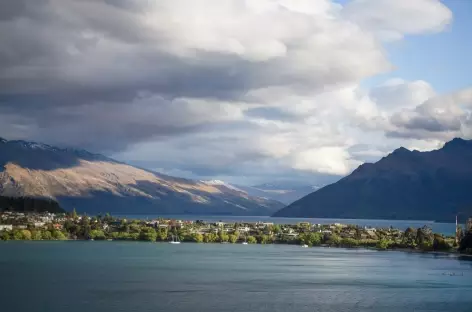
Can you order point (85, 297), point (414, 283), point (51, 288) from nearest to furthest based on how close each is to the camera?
1. point (85, 297)
2. point (51, 288)
3. point (414, 283)

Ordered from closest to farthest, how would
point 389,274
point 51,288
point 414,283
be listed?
point 51,288
point 414,283
point 389,274

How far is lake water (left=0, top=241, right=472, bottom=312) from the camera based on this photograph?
104 metres

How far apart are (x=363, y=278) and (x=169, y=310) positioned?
57.9m

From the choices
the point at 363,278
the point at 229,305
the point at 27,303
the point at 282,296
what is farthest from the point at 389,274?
the point at 27,303

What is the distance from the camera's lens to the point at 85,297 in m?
110

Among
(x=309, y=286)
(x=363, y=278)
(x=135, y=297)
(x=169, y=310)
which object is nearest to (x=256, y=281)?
(x=309, y=286)

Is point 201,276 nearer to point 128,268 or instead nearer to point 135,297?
point 128,268

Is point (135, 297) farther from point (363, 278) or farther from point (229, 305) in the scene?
point (363, 278)

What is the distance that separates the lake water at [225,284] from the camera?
342 ft

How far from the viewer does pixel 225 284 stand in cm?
13088

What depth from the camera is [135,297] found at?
110500mm

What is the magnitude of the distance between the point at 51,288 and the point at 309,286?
4252 centimetres

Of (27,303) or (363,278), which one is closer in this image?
(27,303)

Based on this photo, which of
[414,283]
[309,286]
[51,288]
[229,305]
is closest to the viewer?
[229,305]
